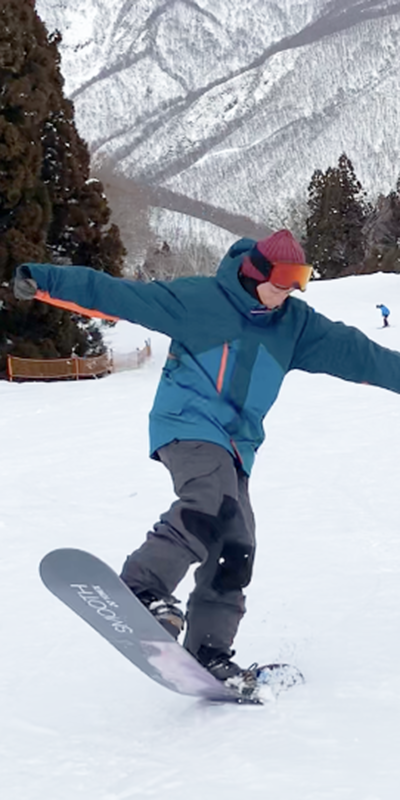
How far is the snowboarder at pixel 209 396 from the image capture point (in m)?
2.64

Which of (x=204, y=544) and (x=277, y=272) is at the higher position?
(x=277, y=272)

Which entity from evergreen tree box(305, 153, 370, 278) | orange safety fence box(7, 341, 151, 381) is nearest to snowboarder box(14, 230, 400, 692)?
orange safety fence box(7, 341, 151, 381)

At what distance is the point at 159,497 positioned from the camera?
22.3 feet

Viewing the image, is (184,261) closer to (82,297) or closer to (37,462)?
(37,462)

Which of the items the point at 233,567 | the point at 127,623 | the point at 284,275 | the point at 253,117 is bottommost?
the point at 127,623

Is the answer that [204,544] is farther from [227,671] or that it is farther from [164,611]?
[227,671]

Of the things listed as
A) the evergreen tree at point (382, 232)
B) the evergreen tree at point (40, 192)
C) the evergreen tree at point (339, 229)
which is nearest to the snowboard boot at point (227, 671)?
the evergreen tree at point (40, 192)

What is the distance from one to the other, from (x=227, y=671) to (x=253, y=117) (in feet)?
596

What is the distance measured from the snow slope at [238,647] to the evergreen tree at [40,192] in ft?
27.8

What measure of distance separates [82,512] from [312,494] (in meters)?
1.79

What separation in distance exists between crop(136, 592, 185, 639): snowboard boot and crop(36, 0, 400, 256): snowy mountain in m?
108

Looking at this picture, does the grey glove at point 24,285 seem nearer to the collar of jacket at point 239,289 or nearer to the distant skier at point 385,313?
the collar of jacket at point 239,289

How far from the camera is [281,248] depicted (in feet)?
8.96

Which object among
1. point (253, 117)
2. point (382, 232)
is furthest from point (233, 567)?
point (253, 117)
